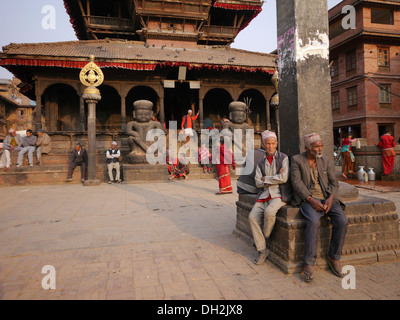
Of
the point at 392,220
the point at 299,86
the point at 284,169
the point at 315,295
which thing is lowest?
the point at 315,295

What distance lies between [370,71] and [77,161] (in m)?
22.4

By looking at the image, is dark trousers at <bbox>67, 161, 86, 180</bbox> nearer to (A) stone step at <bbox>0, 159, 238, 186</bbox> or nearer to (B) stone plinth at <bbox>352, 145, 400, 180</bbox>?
(A) stone step at <bbox>0, 159, 238, 186</bbox>

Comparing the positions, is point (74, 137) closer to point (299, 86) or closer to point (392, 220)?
point (299, 86)

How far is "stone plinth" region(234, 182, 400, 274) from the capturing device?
263 centimetres

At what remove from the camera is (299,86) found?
3.14 meters

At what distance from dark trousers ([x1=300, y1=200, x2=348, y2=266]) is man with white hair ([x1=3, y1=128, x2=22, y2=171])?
10.1 meters

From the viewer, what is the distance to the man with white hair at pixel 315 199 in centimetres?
253

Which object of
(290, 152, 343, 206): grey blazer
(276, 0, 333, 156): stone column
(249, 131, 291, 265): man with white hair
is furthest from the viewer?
(276, 0, 333, 156): stone column

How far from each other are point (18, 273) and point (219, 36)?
20187 millimetres

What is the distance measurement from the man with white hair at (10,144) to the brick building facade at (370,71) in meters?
22.2

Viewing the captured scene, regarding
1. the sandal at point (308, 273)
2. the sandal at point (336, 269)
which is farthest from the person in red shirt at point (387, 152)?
the sandal at point (308, 273)

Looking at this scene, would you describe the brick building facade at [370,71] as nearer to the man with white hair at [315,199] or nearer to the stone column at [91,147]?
the stone column at [91,147]

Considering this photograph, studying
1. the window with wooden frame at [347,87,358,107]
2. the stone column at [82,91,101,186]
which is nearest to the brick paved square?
the stone column at [82,91,101,186]
